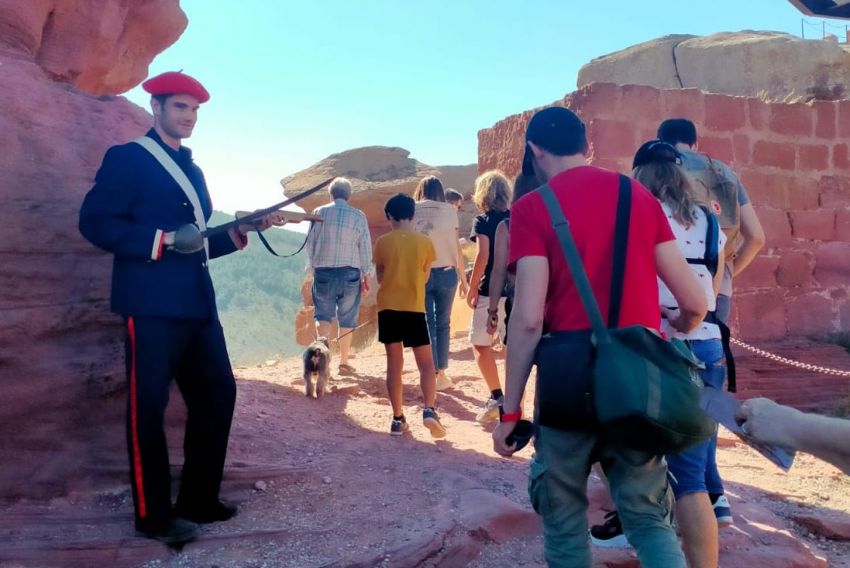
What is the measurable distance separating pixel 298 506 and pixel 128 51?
3680mm

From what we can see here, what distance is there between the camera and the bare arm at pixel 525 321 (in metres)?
2.44

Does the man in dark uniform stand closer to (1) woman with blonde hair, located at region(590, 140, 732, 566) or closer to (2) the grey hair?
(1) woman with blonde hair, located at region(590, 140, 732, 566)

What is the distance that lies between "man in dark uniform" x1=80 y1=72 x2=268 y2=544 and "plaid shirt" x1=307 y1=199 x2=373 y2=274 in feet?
9.24

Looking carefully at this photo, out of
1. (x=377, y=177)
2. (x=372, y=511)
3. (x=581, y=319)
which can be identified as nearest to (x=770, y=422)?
(x=581, y=319)

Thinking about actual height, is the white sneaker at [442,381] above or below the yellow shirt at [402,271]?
below

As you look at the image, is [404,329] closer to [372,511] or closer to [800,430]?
[372,511]

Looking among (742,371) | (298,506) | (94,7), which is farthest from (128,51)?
(742,371)

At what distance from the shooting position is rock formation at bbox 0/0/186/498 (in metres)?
3.67

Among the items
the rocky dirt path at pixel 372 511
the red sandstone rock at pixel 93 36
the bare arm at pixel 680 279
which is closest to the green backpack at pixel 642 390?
the bare arm at pixel 680 279

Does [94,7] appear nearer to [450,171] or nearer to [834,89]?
[834,89]

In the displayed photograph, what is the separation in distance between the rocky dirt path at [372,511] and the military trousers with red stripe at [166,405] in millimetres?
186

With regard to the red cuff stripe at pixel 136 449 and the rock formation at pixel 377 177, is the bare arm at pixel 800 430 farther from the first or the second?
the rock formation at pixel 377 177

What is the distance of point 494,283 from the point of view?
4633mm

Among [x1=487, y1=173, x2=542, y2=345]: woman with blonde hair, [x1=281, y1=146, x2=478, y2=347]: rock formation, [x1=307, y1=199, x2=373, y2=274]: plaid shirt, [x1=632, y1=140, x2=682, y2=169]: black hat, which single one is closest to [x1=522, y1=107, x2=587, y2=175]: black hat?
[x1=632, y1=140, x2=682, y2=169]: black hat
